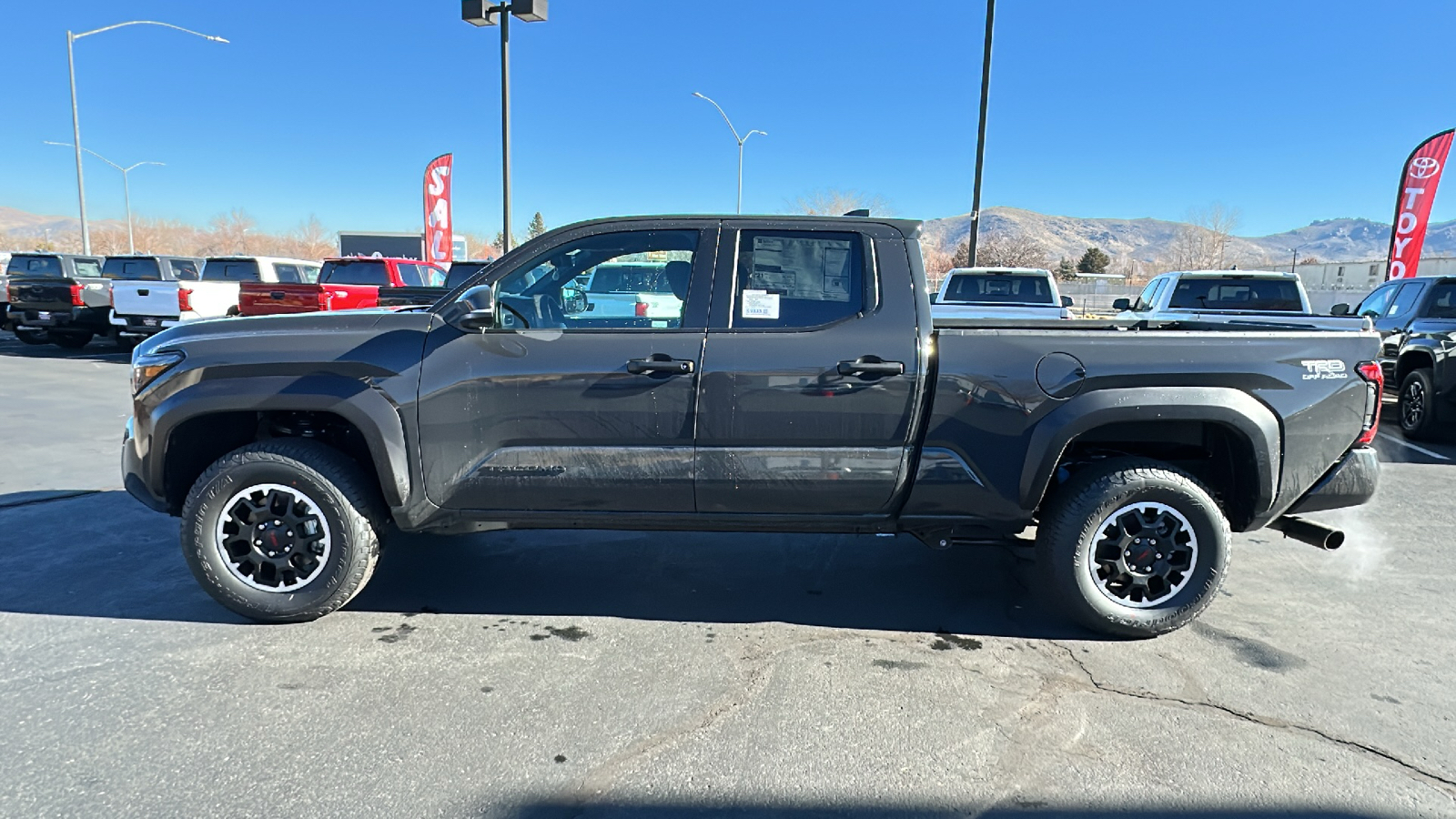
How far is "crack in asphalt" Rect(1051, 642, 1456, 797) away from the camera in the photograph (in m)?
2.64

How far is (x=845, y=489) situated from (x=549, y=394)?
134 centimetres

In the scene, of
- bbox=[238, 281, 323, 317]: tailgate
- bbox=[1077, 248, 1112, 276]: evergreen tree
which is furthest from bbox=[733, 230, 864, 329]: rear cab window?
bbox=[1077, 248, 1112, 276]: evergreen tree

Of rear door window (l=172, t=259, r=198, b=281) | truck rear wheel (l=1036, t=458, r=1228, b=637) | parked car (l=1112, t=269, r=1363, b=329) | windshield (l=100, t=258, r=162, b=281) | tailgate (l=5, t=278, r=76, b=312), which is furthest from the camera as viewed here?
rear door window (l=172, t=259, r=198, b=281)

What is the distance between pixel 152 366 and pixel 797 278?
2.87 metres

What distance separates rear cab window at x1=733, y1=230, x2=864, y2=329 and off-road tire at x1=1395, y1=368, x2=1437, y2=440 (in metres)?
7.66

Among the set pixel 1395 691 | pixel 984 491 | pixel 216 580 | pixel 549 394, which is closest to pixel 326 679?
pixel 216 580

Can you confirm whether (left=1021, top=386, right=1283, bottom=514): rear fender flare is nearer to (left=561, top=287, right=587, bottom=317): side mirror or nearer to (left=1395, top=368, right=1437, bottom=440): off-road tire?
(left=561, top=287, right=587, bottom=317): side mirror

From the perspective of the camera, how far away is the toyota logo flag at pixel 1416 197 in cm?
1755

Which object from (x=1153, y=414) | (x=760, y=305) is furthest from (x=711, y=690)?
(x=1153, y=414)

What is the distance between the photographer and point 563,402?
11.6ft

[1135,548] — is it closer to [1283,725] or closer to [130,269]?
[1283,725]

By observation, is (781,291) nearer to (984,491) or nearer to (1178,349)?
(984,491)

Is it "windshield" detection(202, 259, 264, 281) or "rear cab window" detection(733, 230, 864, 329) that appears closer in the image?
"rear cab window" detection(733, 230, 864, 329)

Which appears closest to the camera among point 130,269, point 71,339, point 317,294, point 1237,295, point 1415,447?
point 1415,447
